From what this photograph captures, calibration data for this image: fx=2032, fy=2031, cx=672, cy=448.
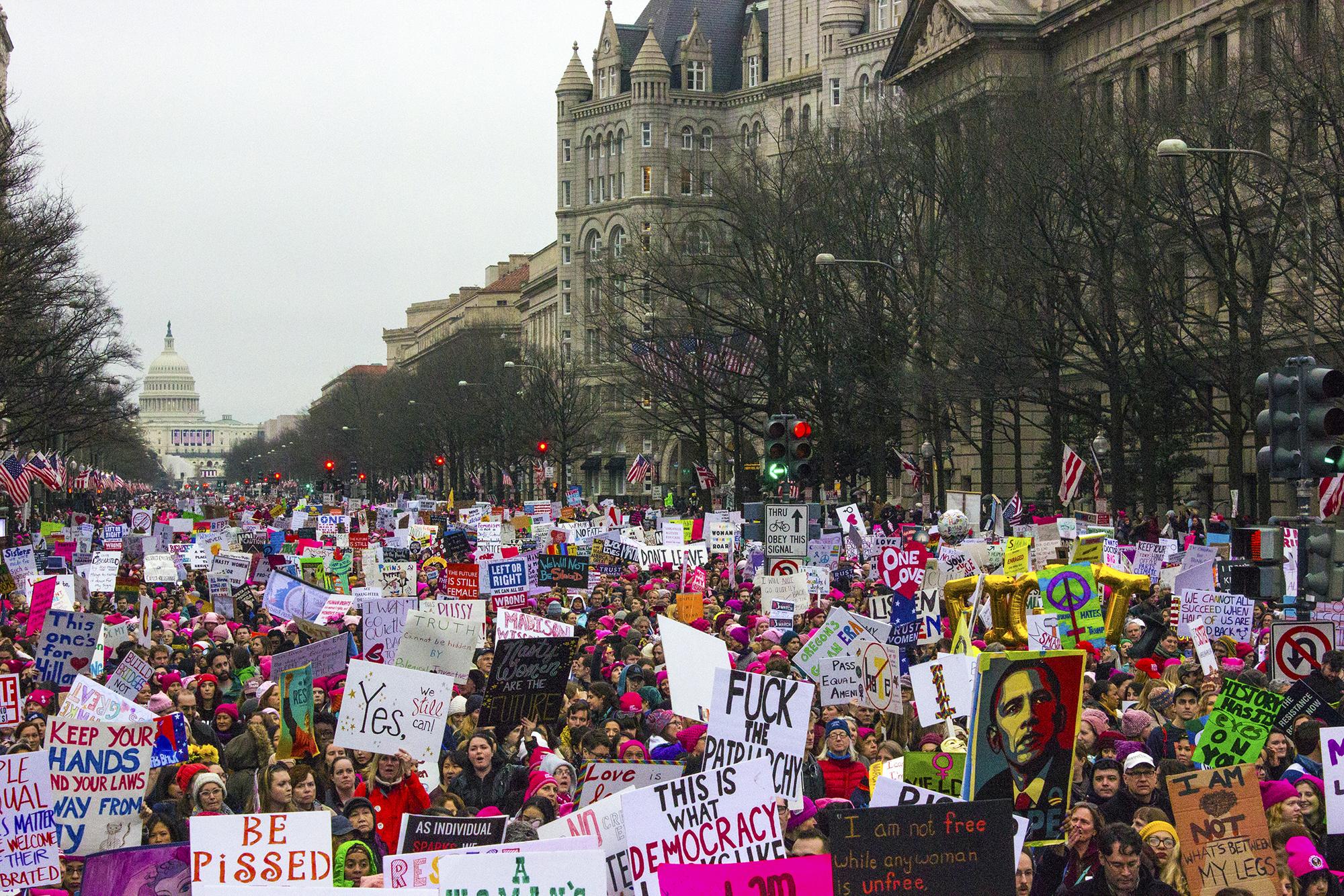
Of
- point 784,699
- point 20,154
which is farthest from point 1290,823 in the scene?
point 20,154

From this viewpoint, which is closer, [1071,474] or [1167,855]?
[1167,855]

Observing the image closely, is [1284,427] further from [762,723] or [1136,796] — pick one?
[762,723]

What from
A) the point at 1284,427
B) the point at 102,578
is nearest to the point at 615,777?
the point at 1284,427

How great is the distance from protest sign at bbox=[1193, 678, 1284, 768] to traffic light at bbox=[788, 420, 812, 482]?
11.4 metres

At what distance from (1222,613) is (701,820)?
9931mm

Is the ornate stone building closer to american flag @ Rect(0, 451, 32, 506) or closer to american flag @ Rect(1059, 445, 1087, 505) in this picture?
american flag @ Rect(0, 451, 32, 506)

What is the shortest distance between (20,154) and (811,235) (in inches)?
762

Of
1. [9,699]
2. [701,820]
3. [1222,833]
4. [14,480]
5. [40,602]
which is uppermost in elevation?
[14,480]

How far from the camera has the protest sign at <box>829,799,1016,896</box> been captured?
7531 mm

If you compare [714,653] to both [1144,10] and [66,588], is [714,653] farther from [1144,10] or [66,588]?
[1144,10]

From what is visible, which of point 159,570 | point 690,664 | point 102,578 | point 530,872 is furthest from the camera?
point 159,570

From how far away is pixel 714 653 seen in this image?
12.9 meters

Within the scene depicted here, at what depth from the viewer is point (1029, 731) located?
9.87 metres

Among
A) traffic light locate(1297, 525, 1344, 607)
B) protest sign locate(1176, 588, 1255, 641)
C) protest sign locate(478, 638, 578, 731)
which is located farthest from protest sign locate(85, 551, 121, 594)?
traffic light locate(1297, 525, 1344, 607)
